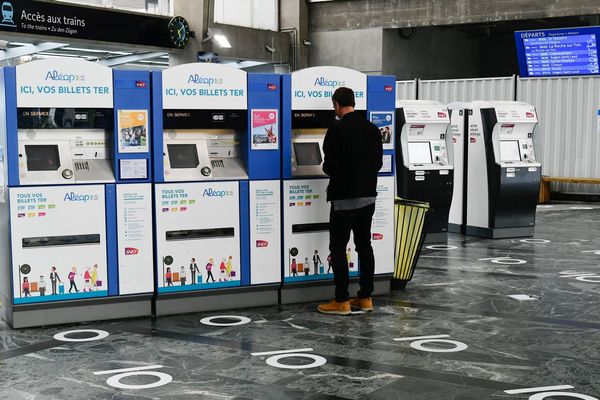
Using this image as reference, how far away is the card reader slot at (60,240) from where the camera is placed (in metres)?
5.61

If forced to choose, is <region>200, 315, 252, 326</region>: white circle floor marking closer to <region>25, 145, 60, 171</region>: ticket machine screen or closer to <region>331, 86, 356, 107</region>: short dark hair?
<region>25, 145, 60, 171</region>: ticket machine screen

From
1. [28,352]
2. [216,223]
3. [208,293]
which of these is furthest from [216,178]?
[28,352]

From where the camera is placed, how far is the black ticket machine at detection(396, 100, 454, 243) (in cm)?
1004

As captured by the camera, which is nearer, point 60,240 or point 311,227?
point 60,240

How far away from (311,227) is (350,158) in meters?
0.89

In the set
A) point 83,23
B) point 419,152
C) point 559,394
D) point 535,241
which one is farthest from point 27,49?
point 559,394

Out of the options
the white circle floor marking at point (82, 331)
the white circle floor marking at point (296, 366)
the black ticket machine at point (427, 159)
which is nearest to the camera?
the white circle floor marking at point (296, 366)

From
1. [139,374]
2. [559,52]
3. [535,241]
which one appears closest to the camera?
[139,374]

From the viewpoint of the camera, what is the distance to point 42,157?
18.8 ft

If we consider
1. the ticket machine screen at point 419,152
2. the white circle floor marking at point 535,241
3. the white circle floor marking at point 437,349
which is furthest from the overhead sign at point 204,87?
the white circle floor marking at point 535,241

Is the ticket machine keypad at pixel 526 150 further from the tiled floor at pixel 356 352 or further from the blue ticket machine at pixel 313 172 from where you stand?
the blue ticket machine at pixel 313 172

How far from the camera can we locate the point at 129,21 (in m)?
16.0

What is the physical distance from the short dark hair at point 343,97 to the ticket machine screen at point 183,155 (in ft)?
3.90

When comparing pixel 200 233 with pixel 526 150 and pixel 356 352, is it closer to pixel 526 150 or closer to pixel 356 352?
pixel 356 352
